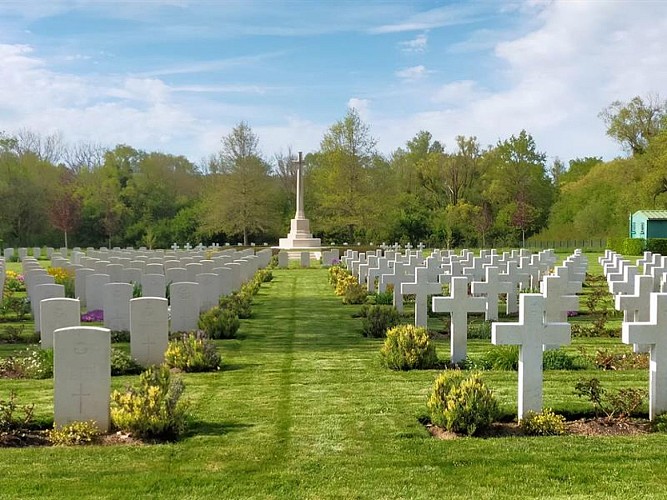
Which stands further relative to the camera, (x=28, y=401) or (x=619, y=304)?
(x=619, y=304)

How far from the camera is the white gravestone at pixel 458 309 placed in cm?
1001

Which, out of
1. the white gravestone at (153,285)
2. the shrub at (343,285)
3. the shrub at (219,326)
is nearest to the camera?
the shrub at (219,326)

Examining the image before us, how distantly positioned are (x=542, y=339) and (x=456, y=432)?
4.03ft

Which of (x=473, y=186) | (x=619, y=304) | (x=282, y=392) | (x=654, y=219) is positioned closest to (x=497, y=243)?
(x=473, y=186)

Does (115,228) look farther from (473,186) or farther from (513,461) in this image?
(513,461)

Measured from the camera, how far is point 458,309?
10070 millimetres

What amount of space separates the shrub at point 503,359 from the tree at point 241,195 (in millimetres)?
42965

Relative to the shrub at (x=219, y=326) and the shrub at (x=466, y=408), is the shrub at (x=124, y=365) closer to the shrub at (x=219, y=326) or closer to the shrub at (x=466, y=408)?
the shrub at (x=219, y=326)

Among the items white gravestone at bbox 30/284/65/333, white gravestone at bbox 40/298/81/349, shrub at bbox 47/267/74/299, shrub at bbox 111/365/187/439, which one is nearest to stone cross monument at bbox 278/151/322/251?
shrub at bbox 47/267/74/299

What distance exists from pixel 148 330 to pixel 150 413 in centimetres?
353

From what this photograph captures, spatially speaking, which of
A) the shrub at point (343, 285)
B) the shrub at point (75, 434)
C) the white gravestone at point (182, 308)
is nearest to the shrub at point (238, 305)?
the white gravestone at point (182, 308)

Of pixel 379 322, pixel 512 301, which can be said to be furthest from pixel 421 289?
pixel 512 301

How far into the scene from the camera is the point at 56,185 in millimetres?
57219

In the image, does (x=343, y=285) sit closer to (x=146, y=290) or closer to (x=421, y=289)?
(x=146, y=290)
